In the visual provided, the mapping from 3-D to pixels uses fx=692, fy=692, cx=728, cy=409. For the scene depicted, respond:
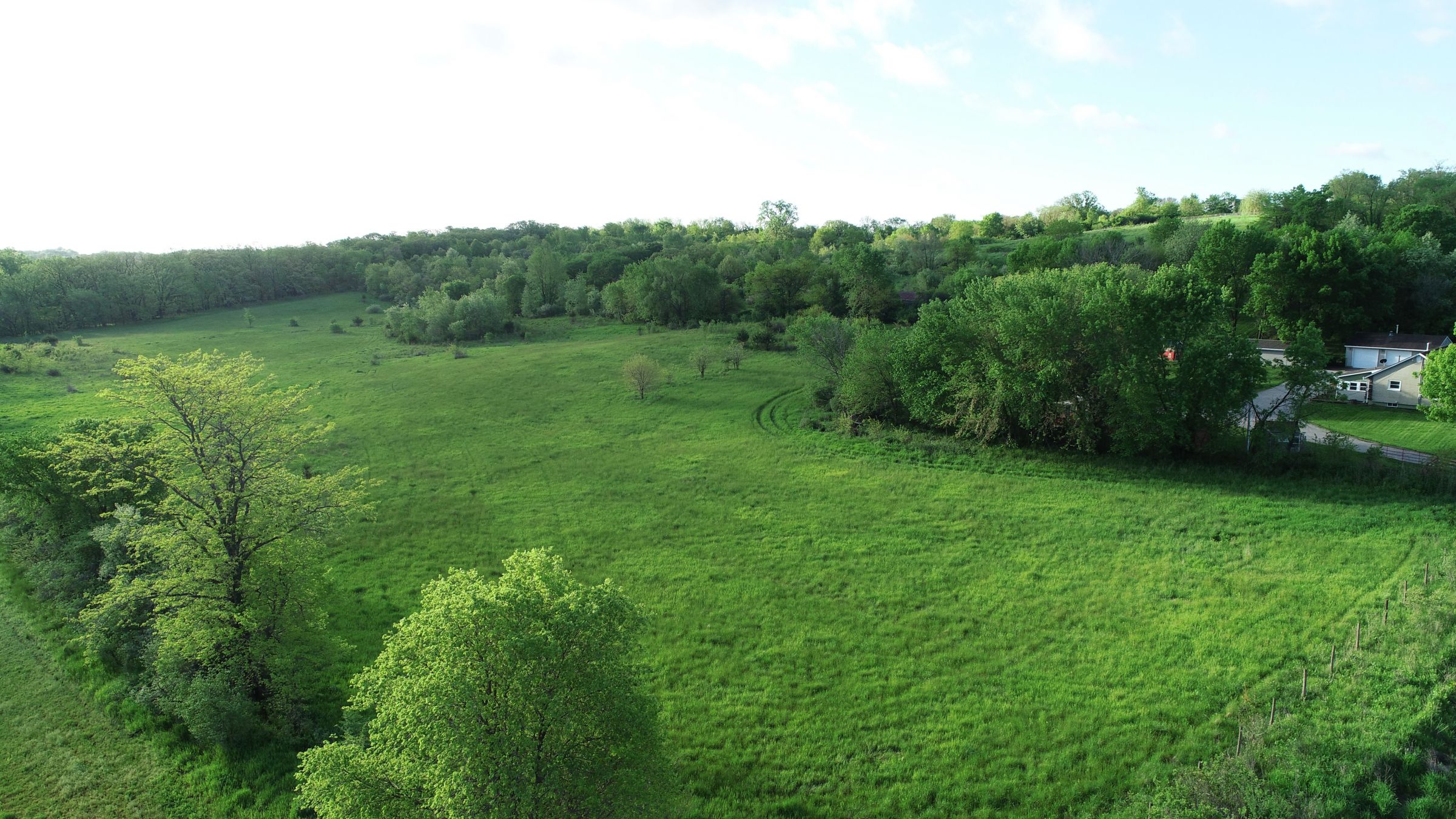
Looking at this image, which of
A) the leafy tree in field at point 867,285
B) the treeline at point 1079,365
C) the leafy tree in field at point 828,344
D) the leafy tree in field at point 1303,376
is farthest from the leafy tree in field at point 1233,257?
the leafy tree in field at point 828,344

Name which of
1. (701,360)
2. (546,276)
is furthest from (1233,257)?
(546,276)

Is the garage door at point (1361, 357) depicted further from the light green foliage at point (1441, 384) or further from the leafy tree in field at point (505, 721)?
the leafy tree in field at point (505, 721)

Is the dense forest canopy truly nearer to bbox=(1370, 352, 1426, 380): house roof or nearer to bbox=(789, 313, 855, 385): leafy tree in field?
bbox=(1370, 352, 1426, 380): house roof

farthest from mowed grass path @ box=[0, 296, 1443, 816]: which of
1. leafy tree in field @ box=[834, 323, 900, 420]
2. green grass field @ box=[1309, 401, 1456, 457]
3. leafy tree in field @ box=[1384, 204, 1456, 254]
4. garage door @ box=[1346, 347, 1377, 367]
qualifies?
leafy tree in field @ box=[1384, 204, 1456, 254]

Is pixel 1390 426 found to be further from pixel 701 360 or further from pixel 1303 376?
pixel 701 360

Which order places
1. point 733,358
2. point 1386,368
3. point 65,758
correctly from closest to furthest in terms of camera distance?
1. point 65,758
2. point 1386,368
3. point 733,358
